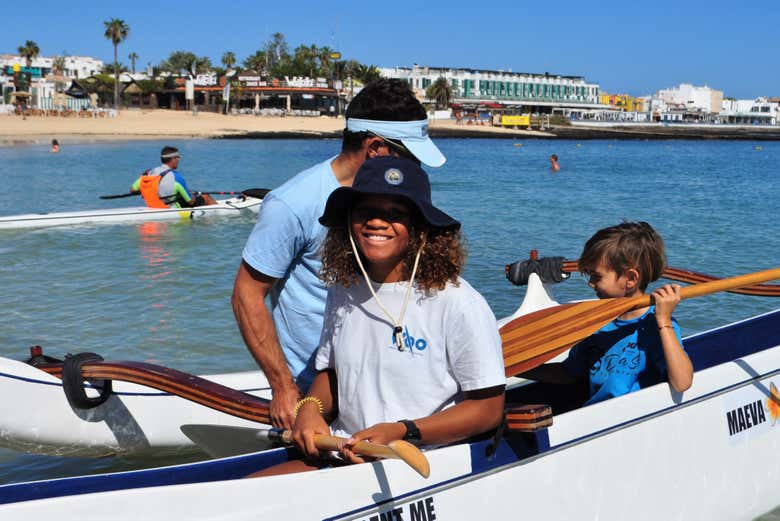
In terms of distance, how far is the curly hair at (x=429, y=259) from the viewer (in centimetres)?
292

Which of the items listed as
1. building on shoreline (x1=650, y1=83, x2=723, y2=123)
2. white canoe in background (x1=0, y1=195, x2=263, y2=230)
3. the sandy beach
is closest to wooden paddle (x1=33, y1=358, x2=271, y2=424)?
white canoe in background (x1=0, y1=195, x2=263, y2=230)

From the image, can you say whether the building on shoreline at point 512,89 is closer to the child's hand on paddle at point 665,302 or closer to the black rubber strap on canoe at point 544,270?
the black rubber strap on canoe at point 544,270

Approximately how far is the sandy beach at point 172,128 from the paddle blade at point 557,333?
54.8 m

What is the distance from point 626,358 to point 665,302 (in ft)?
1.44

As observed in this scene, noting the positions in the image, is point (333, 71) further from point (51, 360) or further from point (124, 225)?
point (51, 360)

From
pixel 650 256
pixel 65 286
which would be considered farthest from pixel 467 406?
pixel 65 286

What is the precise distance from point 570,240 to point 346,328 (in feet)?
54.9

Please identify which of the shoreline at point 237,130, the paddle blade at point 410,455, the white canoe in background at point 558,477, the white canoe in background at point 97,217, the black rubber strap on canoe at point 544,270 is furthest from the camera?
the shoreline at point 237,130

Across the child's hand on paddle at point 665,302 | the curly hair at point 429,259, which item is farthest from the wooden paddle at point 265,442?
the child's hand on paddle at point 665,302

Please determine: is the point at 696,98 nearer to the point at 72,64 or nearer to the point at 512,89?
the point at 512,89

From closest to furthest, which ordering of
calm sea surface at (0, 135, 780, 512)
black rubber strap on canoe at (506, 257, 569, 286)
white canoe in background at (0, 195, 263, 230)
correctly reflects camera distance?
black rubber strap on canoe at (506, 257, 569, 286)
calm sea surface at (0, 135, 780, 512)
white canoe in background at (0, 195, 263, 230)

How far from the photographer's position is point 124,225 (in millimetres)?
16703

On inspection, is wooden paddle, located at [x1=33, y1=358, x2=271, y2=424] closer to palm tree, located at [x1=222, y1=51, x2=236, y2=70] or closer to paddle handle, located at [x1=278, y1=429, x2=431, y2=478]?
paddle handle, located at [x1=278, y1=429, x2=431, y2=478]

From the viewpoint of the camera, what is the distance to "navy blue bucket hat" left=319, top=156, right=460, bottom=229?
2891 millimetres
